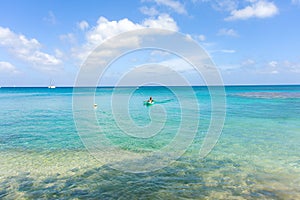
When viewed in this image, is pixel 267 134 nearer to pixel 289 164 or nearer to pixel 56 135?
pixel 289 164

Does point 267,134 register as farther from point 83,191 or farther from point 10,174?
point 10,174

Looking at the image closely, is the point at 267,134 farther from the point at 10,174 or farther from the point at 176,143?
the point at 10,174

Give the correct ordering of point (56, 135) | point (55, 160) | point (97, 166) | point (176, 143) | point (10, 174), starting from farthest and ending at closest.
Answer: point (56, 135) < point (176, 143) < point (55, 160) < point (97, 166) < point (10, 174)

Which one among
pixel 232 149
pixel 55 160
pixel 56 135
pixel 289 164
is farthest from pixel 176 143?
pixel 56 135

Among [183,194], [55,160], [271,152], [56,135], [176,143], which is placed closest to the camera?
[183,194]

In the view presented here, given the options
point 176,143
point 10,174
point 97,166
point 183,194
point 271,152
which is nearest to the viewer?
point 183,194

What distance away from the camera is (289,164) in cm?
1287

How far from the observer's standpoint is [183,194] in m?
9.48

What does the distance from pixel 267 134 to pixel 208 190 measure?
43.7ft

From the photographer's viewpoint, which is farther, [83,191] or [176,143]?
[176,143]

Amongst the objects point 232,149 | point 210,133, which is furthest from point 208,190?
point 210,133

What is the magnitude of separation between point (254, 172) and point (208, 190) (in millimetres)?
3374

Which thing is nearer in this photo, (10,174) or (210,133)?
(10,174)

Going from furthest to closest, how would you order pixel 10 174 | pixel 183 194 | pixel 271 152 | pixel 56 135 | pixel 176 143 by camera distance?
pixel 56 135
pixel 176 143
pixel 271 152
pixel 10 174
pixel 183 194
